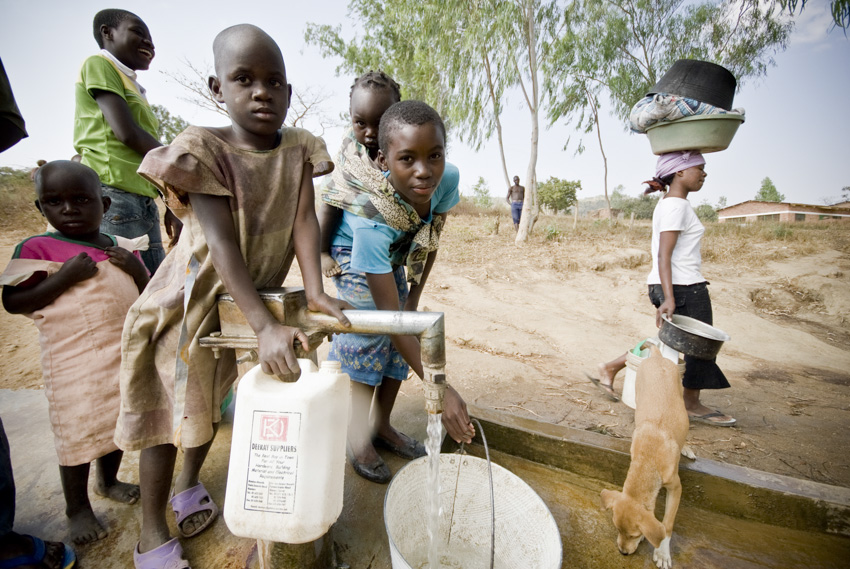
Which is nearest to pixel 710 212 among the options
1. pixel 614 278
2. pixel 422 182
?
pixel 614 278

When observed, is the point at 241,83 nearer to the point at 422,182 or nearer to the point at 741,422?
the point at 422,182

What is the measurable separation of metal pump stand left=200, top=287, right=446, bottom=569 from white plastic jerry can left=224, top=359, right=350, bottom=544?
15 cm

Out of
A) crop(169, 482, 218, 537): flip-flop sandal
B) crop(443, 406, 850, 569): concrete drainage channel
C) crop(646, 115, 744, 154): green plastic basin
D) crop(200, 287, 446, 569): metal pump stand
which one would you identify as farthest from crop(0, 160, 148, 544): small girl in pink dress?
crop(646, 115, 744, 154): green plastic basin

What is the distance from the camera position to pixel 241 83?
1.15 metres

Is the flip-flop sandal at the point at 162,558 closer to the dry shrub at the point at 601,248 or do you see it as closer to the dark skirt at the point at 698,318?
the dark skirt at the point at 698,318

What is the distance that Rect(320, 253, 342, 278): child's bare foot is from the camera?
1.88 meters

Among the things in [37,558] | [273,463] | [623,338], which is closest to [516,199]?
[623,338]

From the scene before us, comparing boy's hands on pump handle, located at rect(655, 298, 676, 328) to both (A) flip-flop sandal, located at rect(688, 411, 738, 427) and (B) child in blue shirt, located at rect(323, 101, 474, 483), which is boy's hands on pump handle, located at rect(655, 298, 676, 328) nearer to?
(A) flip-flop sandal, located at rect(688, 411, 738, 427)

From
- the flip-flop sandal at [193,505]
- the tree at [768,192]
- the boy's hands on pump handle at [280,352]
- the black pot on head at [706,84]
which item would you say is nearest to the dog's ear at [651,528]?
the boy's hands on pump handle at [280,352]

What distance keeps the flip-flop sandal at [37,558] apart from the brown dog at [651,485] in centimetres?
197

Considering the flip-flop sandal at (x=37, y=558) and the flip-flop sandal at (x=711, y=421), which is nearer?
the flip-flop sandal at (x=37, y=558)

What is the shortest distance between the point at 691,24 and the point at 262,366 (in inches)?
683

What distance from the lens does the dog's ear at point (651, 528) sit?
1.48 m

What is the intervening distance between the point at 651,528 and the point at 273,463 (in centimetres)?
141
